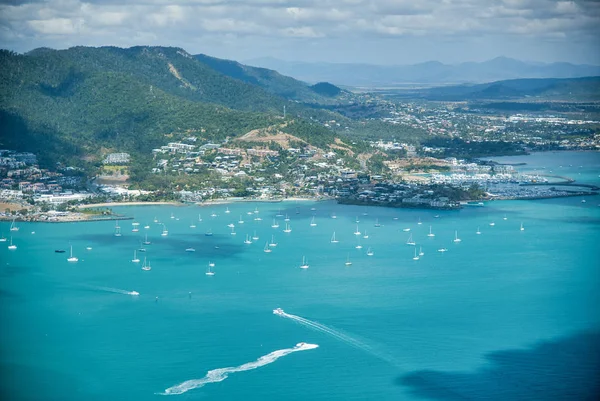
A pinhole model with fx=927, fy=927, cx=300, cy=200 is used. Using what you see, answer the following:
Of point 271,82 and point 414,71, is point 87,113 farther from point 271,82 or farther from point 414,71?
point 414,71

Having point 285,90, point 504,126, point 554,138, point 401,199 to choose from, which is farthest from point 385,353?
point 285,90

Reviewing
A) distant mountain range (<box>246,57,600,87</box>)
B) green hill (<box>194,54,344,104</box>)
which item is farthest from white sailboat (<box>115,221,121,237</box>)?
distant mountain range (<box>246,57,600,87</box>)

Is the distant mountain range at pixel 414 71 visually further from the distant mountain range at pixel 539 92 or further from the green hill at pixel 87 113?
the green hill at pixel 87 113

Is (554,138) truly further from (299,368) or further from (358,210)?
(299,368)

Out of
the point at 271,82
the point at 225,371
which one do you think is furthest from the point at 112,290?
the point at 271,82

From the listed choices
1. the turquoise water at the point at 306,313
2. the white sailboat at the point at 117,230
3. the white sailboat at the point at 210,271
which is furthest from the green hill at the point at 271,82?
the white sailboat at the point at 210,271
